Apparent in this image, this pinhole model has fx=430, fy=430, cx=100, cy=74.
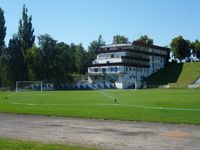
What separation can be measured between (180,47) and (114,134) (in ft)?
484

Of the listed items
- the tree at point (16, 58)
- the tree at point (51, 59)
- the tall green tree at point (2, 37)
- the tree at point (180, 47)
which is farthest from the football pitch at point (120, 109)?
the tree at point (180, 47)

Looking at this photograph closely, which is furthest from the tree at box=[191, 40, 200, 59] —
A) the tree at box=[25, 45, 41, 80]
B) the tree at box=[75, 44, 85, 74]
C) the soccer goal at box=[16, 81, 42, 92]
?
the soccer goal at box=[16, 81, 42, 92]

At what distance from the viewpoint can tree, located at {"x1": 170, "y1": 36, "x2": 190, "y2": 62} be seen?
159 m

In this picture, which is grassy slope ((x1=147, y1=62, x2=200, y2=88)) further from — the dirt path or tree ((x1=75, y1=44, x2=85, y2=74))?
the dirt path

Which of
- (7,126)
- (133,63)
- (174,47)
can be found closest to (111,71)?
(133,63)

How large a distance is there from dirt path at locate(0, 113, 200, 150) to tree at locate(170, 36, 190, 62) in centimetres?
14133

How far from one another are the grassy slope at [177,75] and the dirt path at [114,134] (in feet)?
385

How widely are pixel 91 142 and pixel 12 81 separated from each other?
108 meters

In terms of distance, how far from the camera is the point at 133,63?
155 m

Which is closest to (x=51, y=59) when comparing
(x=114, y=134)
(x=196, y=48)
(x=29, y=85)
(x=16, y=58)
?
(x=16, y=58)

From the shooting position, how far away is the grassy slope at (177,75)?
463ft

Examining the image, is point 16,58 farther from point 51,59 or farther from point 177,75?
point 177,75

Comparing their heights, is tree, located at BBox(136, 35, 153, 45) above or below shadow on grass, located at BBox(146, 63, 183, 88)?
above

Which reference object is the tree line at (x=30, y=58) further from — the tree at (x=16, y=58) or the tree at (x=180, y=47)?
the tree at (x=180, y=47)
